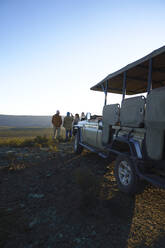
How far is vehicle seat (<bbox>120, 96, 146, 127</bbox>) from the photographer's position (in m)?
2.95

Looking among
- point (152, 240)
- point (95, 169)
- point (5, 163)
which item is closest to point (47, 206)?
point (152, 240)

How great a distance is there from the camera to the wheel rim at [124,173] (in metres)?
3.14

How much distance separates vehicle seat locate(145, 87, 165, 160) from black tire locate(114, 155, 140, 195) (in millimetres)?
535

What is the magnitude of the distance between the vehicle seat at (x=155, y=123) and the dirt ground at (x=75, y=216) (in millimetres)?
1021

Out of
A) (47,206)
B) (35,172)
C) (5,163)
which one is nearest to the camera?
(47,206)

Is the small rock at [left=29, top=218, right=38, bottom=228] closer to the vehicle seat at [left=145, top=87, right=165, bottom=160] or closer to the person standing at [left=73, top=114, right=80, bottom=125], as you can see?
the vehicle seat at [left=145, top=87, right=165, bottom=160]

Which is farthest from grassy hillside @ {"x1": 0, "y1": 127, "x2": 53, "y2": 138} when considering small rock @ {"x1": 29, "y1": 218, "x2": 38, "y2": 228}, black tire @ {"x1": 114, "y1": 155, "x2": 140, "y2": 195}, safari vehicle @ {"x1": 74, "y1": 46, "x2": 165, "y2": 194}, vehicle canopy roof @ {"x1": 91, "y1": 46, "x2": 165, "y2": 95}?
small rock @ {"x1": 29, "y1": 218, "x2": 38, "y2": 228}

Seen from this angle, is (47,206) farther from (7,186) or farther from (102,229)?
(7,186)

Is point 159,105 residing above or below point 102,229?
above

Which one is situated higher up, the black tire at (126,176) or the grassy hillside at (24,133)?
the black tire at (126,176)

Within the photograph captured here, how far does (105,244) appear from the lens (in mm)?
1874

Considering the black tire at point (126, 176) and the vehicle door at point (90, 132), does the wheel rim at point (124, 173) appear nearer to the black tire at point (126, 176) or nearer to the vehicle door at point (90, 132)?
the black tire at point (126, 176)

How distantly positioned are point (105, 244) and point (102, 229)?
0.81ft

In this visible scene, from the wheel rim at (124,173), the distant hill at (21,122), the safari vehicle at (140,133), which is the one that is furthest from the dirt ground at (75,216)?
the distant hill at (21,122)
